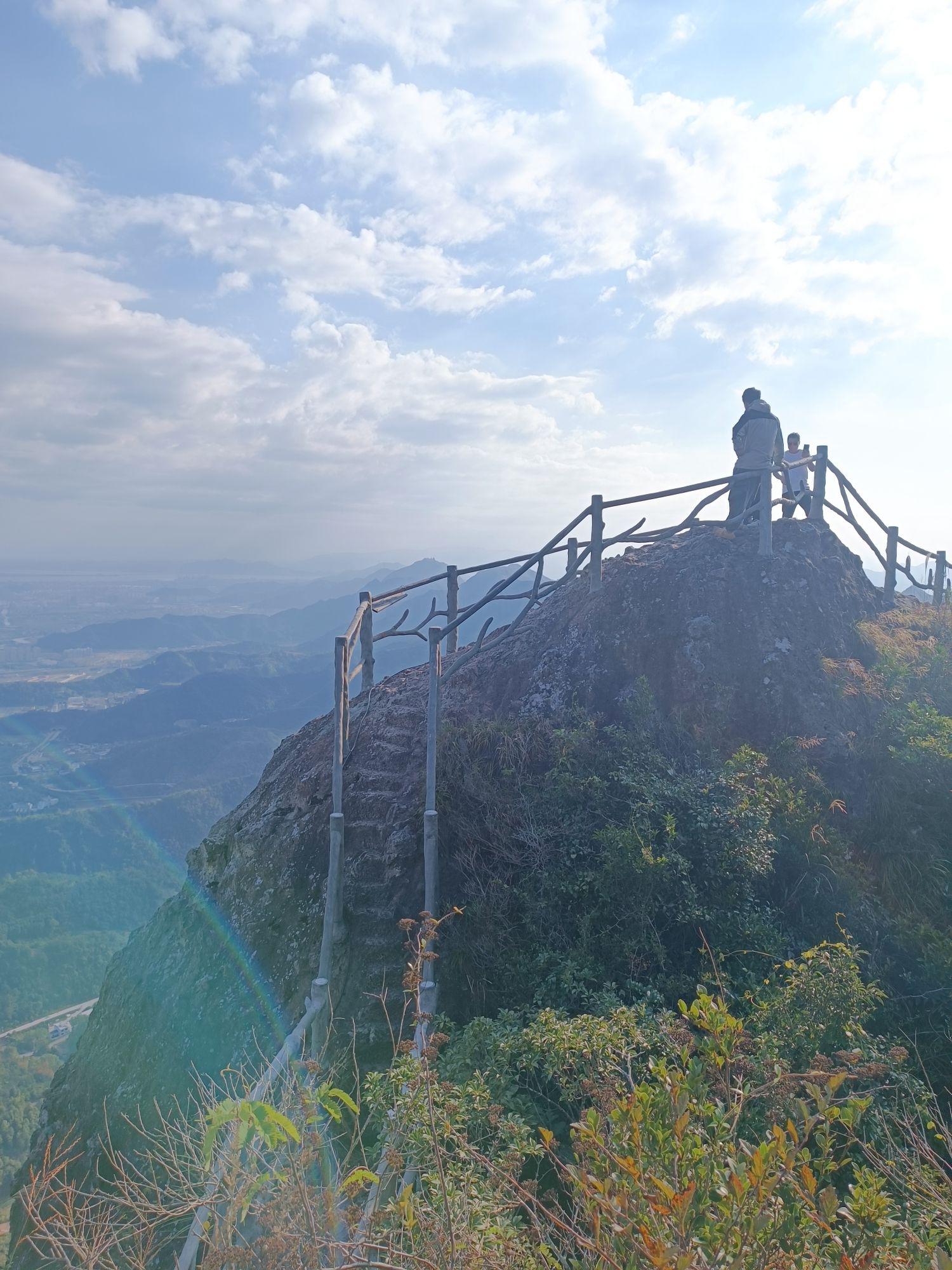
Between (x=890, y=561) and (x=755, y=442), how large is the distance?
335 centimetres

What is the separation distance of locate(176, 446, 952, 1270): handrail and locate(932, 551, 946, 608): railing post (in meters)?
0.02

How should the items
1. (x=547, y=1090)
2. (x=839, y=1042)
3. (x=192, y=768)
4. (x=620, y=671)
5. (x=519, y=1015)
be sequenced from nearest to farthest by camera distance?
(x=839, y=1042), (x=547, y=1090), (x=519, y=1015), (x=620, y=671), (x=192, y=768)

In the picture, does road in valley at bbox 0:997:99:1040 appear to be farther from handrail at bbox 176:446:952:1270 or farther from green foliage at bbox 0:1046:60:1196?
handrail at bbox 176:446:952:1270

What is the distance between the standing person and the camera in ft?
36.1

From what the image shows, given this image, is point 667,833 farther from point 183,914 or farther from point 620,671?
point 183,914

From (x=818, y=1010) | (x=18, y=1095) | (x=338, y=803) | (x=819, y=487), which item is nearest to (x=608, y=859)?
(x=818, y=1010)

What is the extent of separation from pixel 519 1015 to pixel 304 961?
11.1 feet

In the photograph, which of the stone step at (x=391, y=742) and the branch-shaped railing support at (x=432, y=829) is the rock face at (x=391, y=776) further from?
the branch-shaped railing support at (x=432, y=829)

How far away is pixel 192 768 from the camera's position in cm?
9131

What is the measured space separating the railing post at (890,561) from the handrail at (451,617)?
0.01 m

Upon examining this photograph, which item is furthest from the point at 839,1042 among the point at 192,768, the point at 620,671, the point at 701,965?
the point at 192,768

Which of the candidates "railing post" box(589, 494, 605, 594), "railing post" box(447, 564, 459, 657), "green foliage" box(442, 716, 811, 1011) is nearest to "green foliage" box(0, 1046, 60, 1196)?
"railing post" box(447, 564, 459, 657)

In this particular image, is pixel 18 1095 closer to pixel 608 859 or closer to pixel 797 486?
pixel 608 859

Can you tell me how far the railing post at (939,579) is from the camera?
1248cm
